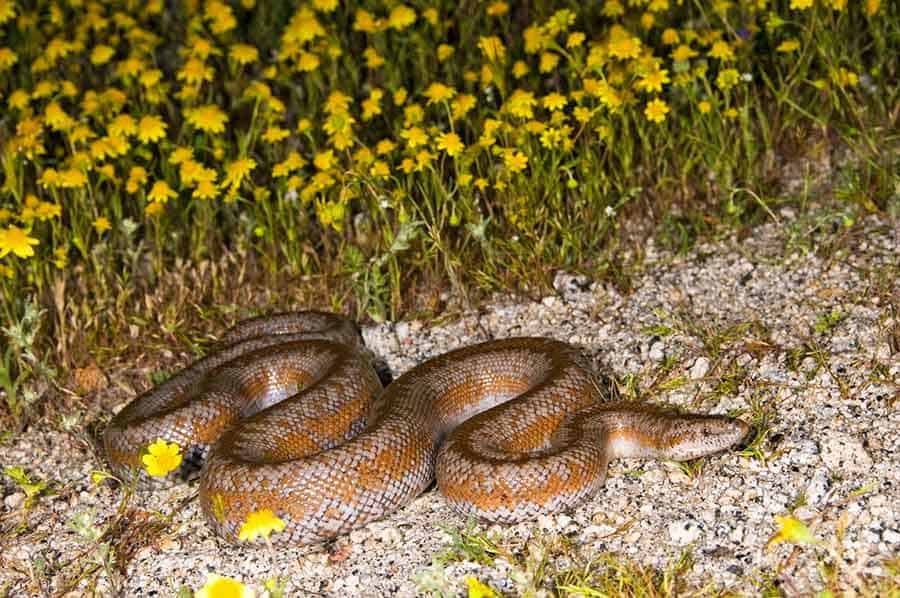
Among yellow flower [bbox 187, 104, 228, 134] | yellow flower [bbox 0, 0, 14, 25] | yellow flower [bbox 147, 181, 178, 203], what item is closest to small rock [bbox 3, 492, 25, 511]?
yellow flower [bbox 147, 181, 178, 203]

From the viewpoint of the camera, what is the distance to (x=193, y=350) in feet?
26.5

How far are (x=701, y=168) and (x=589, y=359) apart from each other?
78.8 inches

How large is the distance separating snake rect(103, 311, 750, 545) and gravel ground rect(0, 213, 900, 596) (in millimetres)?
142

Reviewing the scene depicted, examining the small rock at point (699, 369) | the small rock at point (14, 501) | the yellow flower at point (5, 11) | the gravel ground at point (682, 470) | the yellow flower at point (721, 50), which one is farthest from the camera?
the yellow flower at point (5, 11)

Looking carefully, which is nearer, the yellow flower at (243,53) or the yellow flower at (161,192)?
Result: the yellow flower at (161,192)

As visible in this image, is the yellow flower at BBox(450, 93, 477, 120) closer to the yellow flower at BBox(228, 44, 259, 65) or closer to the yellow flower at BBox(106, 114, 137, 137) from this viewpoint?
the yellow flower at BBox(228, 44, 259, 65)

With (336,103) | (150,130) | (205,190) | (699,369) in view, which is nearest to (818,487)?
(699,369)

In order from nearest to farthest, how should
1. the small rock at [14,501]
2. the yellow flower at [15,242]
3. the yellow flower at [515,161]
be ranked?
the small rock at [14,501] < the yellow flower at [15,242] < the yellow flower at [515,161]

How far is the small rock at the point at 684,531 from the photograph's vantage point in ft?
18.5

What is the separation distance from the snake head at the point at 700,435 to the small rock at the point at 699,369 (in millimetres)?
708

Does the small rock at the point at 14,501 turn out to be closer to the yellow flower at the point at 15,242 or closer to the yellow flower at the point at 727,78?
the yellow flower at the point at 15,242

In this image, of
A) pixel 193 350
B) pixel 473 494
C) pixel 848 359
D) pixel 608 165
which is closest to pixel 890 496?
pixel 848 359

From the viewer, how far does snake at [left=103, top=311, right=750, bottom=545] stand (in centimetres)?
604

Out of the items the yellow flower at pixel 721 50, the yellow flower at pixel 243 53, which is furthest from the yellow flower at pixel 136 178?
the yellow flower at pixel 721 50
